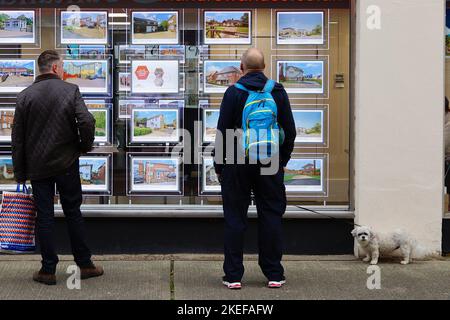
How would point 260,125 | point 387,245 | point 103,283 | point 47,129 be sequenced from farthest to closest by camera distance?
point 387,245
point 103,283
point 47,129
point 260,125

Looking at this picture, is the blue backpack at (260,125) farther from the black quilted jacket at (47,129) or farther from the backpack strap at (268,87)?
the black quilted jacket at (47,129)

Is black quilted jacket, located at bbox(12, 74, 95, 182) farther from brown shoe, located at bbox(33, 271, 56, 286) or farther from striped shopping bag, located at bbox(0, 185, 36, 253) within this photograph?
brown shoe, located at bbox(33, 271, 56, 286)

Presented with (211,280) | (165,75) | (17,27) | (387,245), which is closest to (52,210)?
(211,280)

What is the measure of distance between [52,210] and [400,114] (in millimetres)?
3263

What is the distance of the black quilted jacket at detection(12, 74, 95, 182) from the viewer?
582cm

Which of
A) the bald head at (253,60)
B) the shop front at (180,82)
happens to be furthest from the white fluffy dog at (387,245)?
the bald head at (253,60)

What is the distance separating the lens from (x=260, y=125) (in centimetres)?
572

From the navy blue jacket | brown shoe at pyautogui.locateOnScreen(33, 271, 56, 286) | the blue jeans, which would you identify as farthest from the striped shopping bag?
the navy blue jacket

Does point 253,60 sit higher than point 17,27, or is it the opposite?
point 17,27

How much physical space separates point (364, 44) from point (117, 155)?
259cm

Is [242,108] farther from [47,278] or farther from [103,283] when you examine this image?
[47,278]

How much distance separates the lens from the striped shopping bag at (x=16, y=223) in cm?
589

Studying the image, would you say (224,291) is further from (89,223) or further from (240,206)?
(89,223)

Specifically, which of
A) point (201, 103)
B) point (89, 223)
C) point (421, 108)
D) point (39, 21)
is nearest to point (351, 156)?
point (421, 108)
